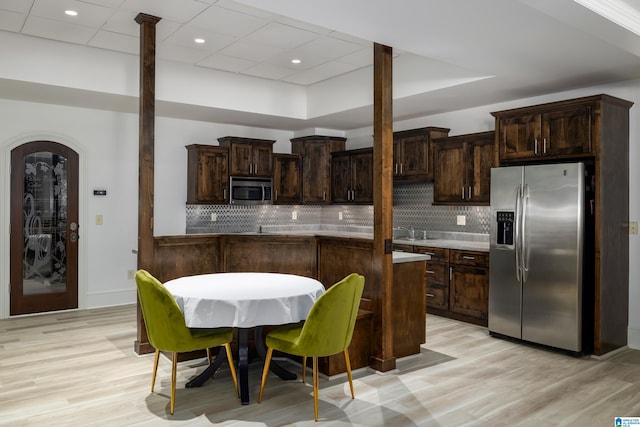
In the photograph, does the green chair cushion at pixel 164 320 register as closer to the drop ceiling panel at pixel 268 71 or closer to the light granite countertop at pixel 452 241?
the light granite countertop at pixel 452 241

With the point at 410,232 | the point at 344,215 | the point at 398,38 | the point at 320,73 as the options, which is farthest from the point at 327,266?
the point at 344,215

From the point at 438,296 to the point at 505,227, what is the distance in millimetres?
1410

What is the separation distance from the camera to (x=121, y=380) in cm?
378

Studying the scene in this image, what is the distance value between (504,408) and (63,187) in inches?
218

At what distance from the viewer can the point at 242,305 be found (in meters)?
3.21

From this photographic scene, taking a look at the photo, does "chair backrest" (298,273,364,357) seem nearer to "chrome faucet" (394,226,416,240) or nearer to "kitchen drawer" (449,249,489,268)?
"kitchen drawer" (449,249,489,268)

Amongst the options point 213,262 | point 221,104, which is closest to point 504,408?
point 213,262

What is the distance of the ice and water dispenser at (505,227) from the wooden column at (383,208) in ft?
4.83

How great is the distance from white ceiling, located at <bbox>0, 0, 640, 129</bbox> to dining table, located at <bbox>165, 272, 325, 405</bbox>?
1944 mm

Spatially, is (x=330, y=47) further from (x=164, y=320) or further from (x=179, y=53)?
(x=164, y=320)

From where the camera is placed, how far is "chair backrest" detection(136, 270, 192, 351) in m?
3.11

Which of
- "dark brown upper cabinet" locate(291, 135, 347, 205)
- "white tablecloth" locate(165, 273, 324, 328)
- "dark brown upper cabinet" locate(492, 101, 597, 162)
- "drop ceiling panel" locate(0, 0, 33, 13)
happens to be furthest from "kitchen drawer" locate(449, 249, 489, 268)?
"drop ceiling panel" locate(0, 0, 33, 13)

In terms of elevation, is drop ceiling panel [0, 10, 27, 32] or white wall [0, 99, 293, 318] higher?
drop ceiling panel [0, 10, 27, 32]

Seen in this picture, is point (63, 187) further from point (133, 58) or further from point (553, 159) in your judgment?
point (553, 159)
